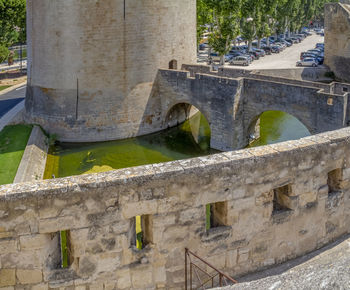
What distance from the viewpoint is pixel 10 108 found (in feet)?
84.1

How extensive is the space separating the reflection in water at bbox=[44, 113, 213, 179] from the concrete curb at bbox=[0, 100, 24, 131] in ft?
10.2

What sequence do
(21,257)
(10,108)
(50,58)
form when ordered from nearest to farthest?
(21,257) < (50,58) < (10,108)

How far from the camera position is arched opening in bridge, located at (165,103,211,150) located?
22516mm

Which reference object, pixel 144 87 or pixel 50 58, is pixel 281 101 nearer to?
pixel 144 87

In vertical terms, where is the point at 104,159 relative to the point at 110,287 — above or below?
below

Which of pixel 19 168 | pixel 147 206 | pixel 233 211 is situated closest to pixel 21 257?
pixel 147 206

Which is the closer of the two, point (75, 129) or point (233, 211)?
point (233, 211)

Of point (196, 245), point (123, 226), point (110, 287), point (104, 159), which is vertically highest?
point (123, 226)

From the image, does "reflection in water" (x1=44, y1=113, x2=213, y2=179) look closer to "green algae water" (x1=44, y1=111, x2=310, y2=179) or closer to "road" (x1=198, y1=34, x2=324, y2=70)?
"green algae water" (x1=44, y1=111, x2=310, y2=179)

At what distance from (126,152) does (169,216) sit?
15.8 meters

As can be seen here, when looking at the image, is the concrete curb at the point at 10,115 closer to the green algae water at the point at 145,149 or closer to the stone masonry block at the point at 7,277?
the green algae water at the point at 145,149

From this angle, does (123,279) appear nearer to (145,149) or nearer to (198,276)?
(198,276)

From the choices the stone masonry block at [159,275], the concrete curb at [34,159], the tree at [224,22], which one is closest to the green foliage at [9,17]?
the tree at [224,22]

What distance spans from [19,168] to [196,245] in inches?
502
